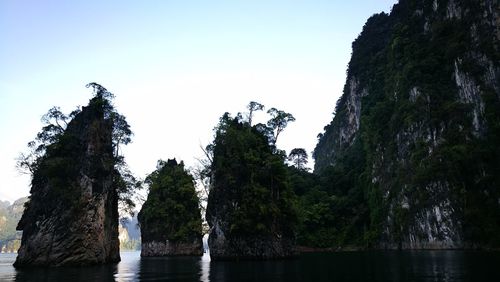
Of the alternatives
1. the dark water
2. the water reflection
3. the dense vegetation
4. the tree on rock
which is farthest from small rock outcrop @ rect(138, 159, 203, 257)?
the water reflection

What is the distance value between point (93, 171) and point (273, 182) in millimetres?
23936

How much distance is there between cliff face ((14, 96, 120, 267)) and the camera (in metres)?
44.7

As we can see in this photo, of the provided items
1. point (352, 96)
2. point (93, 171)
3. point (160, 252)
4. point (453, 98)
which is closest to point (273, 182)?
point (93, 171)

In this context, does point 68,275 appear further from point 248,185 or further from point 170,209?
point 170,209

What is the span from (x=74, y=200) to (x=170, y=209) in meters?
41.6

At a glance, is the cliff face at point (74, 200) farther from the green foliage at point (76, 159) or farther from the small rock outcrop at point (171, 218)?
the small rock outcrop at point (171, 218)

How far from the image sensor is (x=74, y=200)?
45.9m

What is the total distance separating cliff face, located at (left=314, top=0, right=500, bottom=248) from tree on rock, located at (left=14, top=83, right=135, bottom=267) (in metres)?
57.5

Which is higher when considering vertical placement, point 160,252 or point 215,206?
point 215,206

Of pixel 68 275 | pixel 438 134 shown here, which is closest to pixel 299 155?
pixel 438 134

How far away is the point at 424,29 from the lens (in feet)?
356

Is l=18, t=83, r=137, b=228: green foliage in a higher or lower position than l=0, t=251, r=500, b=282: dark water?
higher

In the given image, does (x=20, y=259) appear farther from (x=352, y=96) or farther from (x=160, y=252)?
(x=352, y=96)

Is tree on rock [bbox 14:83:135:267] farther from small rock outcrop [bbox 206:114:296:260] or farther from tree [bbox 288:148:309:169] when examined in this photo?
tree [bbox 288:148:309:169]
